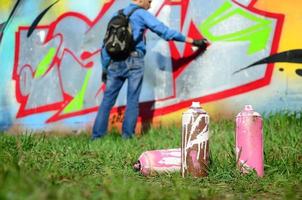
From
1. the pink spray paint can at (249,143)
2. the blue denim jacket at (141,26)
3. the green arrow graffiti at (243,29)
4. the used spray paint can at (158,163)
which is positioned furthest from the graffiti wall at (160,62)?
the pink spray paint can at (249,143)

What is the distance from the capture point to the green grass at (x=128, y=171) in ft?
8.03

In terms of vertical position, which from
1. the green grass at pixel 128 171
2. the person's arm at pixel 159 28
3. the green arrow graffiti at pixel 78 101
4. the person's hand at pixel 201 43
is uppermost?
the person's arm at pixel 159 28

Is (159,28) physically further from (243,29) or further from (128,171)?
(128,171)

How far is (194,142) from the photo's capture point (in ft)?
11.3

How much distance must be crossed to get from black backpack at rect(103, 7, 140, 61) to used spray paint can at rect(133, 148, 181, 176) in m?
1.99

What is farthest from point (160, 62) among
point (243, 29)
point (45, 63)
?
point (45, 63)

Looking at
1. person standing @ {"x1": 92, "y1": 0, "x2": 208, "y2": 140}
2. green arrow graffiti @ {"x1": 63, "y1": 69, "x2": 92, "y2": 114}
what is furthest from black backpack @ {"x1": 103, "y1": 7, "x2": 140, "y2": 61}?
green arrow graffiti @ {"x1": 63, "y1": 69, "x2": 92, "y2": 114}

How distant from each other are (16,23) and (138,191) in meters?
4.81

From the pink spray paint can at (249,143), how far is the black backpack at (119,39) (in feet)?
7.39

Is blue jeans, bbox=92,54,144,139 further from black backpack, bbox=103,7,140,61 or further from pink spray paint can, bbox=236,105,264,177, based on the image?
pink spray paint can, bbox=236,105,264,177

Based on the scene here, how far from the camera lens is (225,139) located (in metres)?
5.02

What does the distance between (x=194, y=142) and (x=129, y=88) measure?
2.28m

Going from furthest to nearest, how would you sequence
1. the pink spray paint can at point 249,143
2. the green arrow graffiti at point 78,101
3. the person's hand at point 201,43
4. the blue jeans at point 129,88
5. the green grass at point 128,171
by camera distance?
1. the green arrow graffiti at point 78,101
2. the person's hand at point 201,43
3. the blue jeans at point 129,88
4. the pink spray paint can at point 249,143
5. the green grass at point 128,171

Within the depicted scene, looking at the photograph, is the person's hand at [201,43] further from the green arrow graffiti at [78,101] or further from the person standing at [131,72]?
the green arrow graffiti at [78,101]
